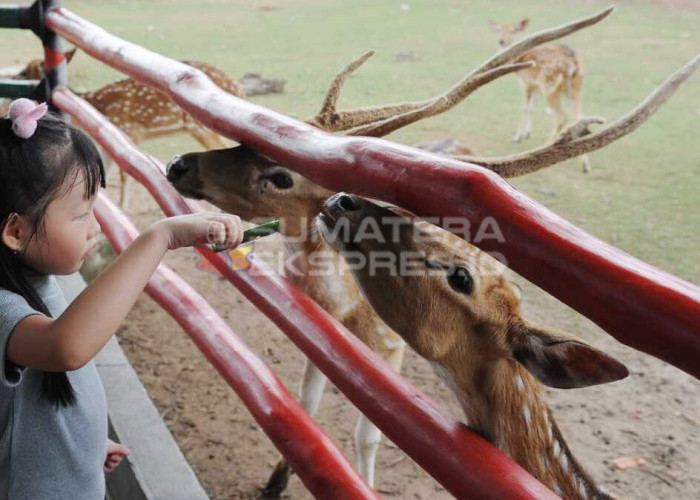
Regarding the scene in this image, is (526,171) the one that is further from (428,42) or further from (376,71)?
(428,42)

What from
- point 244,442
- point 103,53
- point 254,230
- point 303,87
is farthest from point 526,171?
point 303,87

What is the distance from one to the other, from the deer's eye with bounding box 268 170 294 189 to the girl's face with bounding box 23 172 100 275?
2.14 ft

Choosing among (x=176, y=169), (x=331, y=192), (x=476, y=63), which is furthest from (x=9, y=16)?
(x=476, y=63)

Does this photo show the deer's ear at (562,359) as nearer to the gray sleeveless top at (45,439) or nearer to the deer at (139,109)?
the gray sleeveless top at (45,439)

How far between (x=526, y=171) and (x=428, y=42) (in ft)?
34.4

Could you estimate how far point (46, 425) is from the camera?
1215 mm

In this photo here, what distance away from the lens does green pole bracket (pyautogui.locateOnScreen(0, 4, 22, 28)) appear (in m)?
2.84

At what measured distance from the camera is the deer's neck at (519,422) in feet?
4.24

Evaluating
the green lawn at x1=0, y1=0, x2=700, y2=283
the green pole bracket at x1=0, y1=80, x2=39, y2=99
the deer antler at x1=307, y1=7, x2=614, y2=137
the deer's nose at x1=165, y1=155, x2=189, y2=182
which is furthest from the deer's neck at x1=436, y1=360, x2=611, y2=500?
the green lawn at x1=0, y1=0, x2=700, y2=283

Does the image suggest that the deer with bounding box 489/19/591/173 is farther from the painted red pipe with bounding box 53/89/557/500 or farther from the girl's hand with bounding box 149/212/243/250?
the girl's hand with bounding box 149/212/243/250

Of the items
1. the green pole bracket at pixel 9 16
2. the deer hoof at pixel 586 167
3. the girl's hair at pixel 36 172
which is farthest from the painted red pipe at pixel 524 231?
the deer hoof at pixel 586 167

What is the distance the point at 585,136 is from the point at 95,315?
3.00ft

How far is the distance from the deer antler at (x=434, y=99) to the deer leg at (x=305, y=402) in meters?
0.77

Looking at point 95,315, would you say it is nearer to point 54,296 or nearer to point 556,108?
point 54,296
